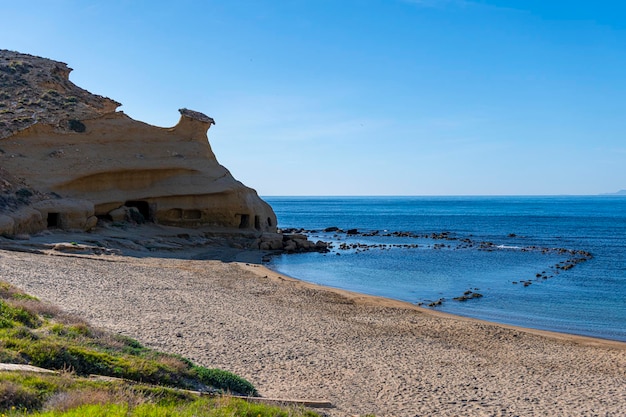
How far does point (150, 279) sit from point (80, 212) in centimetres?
1437

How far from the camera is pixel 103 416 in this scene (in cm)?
643

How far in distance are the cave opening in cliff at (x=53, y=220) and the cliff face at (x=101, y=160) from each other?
2.3 inches

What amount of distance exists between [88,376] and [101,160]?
34.9 m

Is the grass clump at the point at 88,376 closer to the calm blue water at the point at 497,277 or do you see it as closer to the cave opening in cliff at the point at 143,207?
the calm blue water at the point at 497,277

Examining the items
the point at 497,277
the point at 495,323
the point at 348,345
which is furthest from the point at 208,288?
the point at 497,277

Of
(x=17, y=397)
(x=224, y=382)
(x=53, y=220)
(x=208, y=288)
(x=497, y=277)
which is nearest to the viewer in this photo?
(x=17, y=397)

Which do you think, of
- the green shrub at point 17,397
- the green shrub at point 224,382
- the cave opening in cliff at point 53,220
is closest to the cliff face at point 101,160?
the cave opening in cliff at point 53,220

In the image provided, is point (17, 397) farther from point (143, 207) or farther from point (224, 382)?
point (143, 207)

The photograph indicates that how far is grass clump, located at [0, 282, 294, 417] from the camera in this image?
22.9 feet

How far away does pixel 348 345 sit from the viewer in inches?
669

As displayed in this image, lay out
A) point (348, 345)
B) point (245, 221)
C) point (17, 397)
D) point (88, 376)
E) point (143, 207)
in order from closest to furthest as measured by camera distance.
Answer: point (17, 397) → point (88, 376) → point (348, 345) → point (143, 207) → point (245, 221)

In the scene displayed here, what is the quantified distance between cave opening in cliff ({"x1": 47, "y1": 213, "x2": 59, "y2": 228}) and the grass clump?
2399cm

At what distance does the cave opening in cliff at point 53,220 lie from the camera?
36.2 meters

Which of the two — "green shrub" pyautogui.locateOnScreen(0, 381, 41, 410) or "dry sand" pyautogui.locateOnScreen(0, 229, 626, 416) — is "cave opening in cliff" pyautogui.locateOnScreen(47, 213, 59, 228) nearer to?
"dry sand" pyautogui.locateOnScreen(0, 229, 626, 416)
